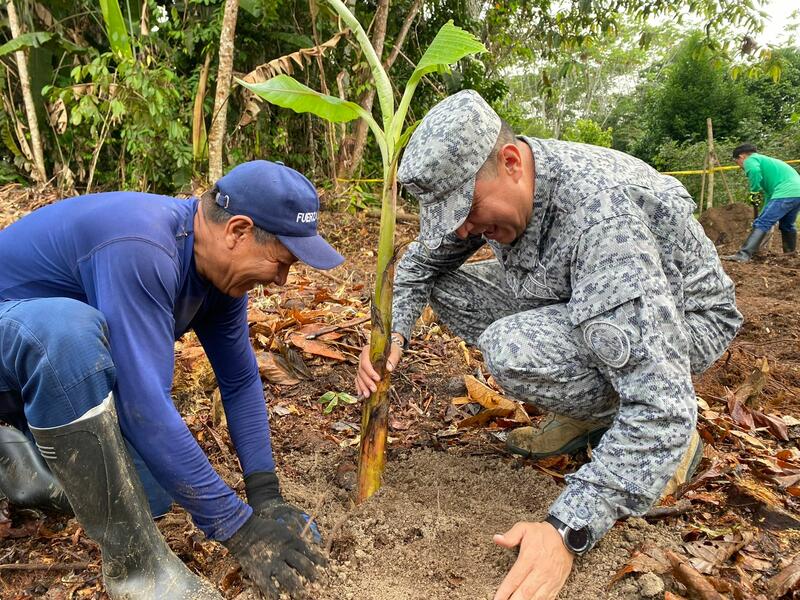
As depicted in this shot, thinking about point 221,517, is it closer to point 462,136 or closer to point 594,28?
point 462,136

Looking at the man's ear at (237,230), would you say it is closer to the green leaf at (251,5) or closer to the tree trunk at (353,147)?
the green leaf at (251,5)

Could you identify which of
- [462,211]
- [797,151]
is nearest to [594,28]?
[462,211]

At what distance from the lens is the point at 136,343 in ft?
4.72

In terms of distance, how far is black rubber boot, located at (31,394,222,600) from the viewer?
1.42 meters

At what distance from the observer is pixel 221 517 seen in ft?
4.97

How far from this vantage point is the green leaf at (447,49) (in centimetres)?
175

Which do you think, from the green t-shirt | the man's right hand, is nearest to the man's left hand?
the man's right hand

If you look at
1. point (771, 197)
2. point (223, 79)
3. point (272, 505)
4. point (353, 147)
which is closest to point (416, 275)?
point (272, 505)

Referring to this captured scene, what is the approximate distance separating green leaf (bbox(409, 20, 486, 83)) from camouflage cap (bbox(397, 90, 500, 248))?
12 centimetres

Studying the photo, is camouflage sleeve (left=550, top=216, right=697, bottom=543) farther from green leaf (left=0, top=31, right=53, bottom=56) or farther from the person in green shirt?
the person in green shirt

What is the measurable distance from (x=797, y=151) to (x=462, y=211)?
60.5 feet

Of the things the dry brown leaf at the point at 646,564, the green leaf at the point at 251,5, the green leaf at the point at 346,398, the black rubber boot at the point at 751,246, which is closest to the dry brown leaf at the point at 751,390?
the dry brown leaf at the point at 646,564

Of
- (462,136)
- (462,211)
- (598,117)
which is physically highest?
(462,136)

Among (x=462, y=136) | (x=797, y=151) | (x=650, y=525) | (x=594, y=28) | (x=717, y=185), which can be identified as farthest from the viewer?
(x=797, y=151)
